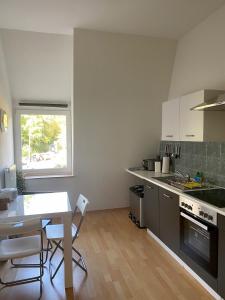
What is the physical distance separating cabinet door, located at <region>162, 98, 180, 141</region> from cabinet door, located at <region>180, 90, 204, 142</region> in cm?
12

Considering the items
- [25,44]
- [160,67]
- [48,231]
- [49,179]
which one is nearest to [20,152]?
[49,179]

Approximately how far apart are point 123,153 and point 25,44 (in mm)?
2333

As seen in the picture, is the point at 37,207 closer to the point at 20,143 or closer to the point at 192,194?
the point at 192,194

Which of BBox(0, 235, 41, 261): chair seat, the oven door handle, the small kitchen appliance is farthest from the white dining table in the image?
the small kitchen appliance

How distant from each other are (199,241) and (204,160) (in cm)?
118

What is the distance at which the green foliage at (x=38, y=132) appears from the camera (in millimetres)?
4383

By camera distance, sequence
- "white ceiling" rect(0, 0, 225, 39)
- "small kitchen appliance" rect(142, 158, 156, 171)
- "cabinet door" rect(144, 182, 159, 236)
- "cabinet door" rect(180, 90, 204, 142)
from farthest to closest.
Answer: "small kitchen appliance" rect(142, 158, 156, 171) < "cabinet door" rect(144, 182, 159, 236) < "cabinet door" rect(180, 90, 204, 142) < "white ceiling" rect(0, 0, 225, 39)

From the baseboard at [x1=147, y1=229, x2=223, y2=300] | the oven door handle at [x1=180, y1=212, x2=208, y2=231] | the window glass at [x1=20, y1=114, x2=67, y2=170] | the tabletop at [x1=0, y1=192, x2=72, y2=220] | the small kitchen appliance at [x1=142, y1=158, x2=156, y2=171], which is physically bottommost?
the baseboard at [x1=147, y1=229, x2=223, y2=300]

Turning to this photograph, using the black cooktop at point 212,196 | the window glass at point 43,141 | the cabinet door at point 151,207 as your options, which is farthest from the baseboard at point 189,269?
the window glass at point 43,141

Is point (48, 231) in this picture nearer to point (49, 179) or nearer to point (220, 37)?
point (49, 179)

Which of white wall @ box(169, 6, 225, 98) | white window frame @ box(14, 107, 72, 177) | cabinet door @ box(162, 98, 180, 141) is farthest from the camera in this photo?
white window frame @ box(14, 107, 72, 177)

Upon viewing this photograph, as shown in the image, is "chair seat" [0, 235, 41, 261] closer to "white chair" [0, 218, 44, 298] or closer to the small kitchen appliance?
"white chair" [0, 218, 44, 298]

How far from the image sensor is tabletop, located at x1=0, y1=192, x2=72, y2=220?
6.68ft

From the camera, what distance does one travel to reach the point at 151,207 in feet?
10.5
